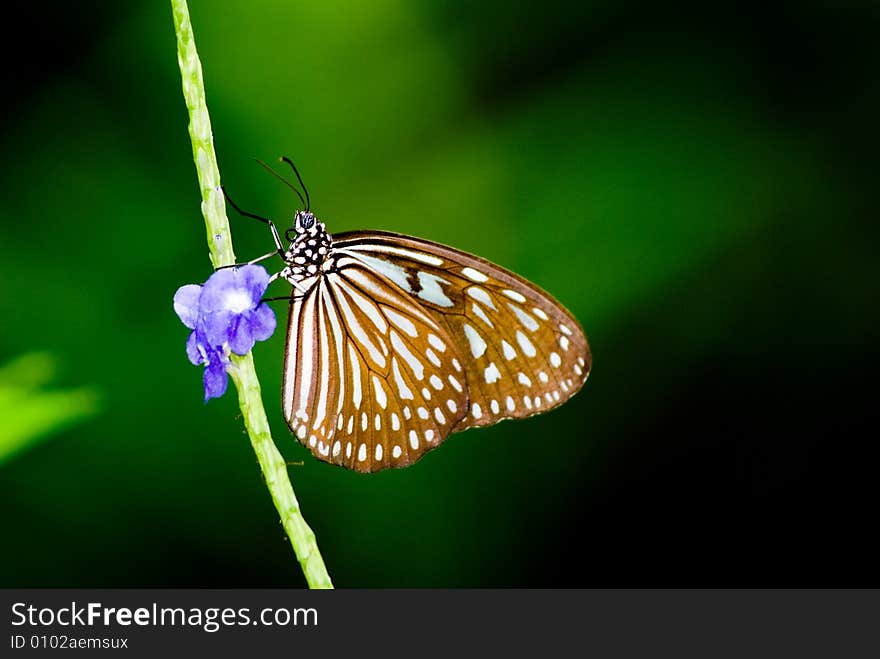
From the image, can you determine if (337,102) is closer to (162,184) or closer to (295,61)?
(295,61)

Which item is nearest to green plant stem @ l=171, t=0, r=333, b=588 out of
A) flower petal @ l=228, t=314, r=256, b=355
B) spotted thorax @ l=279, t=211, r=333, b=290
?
flower petal @ l=228, t=314, r=256, b=355

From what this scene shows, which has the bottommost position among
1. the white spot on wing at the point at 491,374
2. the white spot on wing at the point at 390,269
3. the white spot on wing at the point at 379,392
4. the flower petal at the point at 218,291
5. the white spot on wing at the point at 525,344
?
the flower petal at the point at 218,291

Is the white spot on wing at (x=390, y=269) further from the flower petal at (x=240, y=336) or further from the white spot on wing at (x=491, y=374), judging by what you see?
the flower petal at (x=240, y=336)

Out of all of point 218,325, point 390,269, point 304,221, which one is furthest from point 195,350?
point 390,269

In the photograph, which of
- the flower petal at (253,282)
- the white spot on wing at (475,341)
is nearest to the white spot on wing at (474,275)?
the white spot on wing at (475,341)

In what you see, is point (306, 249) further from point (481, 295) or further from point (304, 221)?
point (481, 295)

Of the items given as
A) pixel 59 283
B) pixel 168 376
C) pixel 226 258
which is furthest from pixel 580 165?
pixel 226 258

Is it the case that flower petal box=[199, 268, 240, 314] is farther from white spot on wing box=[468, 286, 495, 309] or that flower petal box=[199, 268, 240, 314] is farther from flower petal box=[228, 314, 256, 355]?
white spot on wing box=[468, 286, 495, 309]
